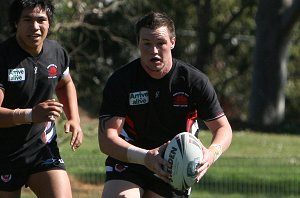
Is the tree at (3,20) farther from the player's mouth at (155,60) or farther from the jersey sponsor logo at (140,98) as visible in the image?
the player's mouth at (155,60)

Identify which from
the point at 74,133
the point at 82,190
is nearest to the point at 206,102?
the point at 74,133

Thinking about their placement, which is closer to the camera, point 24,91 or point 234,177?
point 24,91

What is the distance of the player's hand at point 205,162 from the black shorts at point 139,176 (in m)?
0.60

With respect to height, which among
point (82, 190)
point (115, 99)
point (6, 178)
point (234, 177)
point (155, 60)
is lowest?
point (234, 177)

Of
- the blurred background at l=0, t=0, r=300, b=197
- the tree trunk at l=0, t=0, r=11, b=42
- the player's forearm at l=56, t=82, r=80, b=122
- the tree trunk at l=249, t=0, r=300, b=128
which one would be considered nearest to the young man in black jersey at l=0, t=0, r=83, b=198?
the player's forearm at l=56, t=82, r=80, b=122

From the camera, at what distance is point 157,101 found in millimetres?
7281

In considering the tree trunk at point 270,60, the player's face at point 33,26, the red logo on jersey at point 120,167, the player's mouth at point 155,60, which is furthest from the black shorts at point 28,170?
the tree trunk at point 270,60

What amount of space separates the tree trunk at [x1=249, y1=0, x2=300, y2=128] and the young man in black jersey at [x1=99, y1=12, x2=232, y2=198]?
24111 millimetres

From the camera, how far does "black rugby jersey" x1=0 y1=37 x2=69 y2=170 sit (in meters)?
7.55

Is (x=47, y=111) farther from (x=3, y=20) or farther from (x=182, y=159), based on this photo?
(x=3, y=20)

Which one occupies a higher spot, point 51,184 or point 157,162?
point 157,162

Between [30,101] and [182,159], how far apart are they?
1635 mm

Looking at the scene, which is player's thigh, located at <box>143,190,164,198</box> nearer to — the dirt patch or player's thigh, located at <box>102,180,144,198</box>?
player's thigh, located at <box>102,180,144,198</box>

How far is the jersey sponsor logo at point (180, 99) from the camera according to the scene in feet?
23.9
